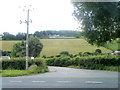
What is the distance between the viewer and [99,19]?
5.48 meters

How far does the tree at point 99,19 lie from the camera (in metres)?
4.96

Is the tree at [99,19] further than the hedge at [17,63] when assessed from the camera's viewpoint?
No

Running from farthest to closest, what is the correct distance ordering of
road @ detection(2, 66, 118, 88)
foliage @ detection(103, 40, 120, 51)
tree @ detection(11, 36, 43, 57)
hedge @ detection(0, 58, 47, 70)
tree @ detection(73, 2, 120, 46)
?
1. tree @ detection(11, 36, 43, 57)
2. hedge @ detection(0, 58, 47, 70)
3. foliage @ detection(103, 40, 120, 51)
4. tree @ detection(73, 2, 120, 46)
5. road @ detection(2, 66, 118, 88)

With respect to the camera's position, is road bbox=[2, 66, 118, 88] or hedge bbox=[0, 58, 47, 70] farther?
hedge bbox=[0, 58, 47, 70]

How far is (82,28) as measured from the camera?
680 cm

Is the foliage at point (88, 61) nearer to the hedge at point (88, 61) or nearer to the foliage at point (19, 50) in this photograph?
the hedge at point (88, 61)

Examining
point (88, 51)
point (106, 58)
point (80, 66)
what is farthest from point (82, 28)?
point (88, 51)

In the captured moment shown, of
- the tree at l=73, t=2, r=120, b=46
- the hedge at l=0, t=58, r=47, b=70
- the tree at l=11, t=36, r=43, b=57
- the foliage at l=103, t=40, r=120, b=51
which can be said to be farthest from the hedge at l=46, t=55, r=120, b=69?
the tree at l=73, t=2, r=120, b=46

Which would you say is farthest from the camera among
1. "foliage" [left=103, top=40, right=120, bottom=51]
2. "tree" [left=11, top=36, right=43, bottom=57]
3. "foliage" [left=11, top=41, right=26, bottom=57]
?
"foliage" [left=11, top=41, right=26, bottom=57]

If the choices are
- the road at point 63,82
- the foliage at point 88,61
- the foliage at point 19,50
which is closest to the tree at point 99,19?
the road at point 63,82

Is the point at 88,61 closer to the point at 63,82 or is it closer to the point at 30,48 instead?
the point at 30,48

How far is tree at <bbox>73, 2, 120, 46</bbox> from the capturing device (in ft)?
16.3

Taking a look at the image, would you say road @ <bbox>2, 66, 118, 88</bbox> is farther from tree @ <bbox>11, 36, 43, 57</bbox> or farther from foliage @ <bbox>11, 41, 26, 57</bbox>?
foliage @ <bbox>11, 41, 26, 57</bbox>

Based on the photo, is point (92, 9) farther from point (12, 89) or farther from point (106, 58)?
point (106, 58)
